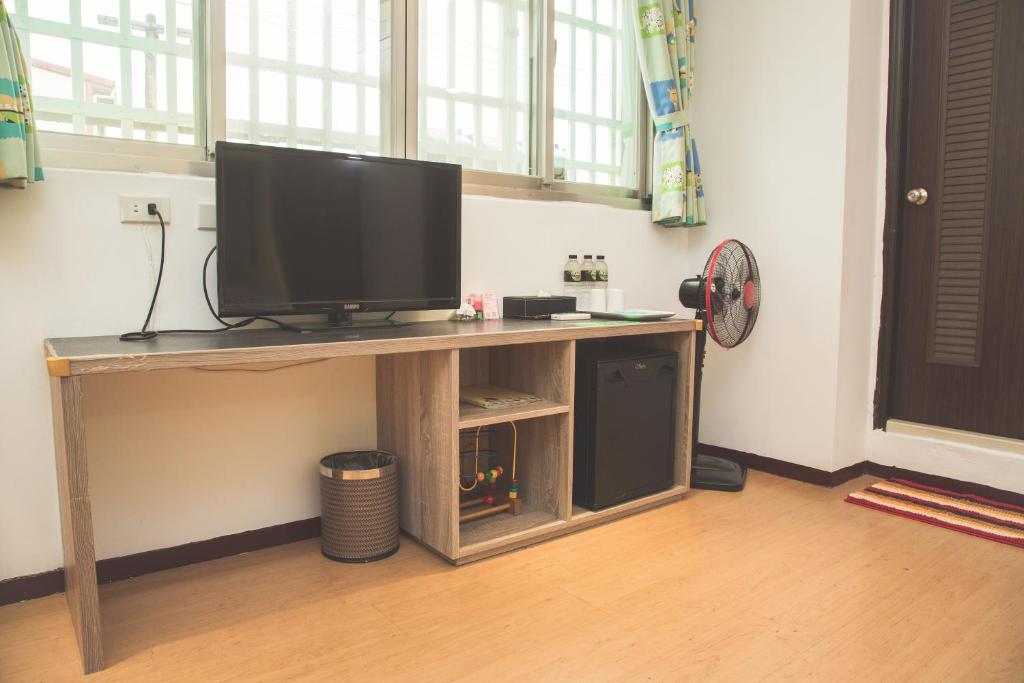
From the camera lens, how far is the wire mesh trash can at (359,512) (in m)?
1.99

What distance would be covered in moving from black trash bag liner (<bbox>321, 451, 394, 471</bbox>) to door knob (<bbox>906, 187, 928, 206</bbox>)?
7.59 ft

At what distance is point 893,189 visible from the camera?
281 cm

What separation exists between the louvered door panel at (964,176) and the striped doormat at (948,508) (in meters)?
0.53

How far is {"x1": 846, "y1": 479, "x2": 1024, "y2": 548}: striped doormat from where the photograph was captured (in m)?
2.26

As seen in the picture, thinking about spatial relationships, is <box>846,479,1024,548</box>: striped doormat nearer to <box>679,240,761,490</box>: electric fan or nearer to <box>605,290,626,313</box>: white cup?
<box>679,240,761,490</box>: electric fan

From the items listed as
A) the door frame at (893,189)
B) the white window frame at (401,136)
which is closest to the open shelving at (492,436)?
the white window frame at (401,136)

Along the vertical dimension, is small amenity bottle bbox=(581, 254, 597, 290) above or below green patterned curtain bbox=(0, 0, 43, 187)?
below

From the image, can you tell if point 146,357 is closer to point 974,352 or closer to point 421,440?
point 421,440

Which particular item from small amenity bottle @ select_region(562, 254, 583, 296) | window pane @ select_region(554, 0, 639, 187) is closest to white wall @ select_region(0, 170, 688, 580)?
small amenity bottle @ select_region(562, 254, 583, 296)

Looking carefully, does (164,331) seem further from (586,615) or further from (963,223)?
(963,223)

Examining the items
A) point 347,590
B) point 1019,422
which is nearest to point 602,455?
point 347,590

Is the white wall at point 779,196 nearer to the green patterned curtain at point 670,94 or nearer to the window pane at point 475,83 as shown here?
the green patterned curtain at point 670,94

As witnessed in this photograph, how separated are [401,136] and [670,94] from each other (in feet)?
4.13

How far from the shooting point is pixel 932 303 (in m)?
2.75
